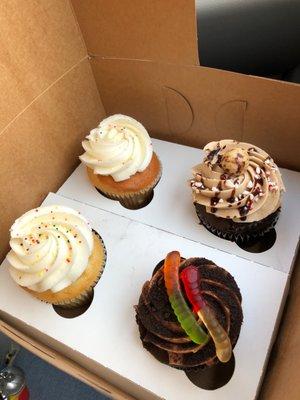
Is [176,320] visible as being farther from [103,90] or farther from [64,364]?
[103,90]

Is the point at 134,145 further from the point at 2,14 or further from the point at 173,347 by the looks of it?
the point at 173,347

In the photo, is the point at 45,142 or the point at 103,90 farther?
the point at 103,90

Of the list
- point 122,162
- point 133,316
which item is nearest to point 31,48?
point 122,162

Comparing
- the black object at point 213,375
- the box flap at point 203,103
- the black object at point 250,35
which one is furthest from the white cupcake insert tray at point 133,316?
the black object at point 250,35

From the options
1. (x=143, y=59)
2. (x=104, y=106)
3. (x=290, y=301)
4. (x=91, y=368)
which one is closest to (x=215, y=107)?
(x=143, y=59)

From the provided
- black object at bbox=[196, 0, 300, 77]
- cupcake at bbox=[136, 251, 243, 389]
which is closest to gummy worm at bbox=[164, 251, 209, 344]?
cupcake at bbox=[136, 251, 243, 389]

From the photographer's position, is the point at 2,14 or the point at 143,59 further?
the point at 143,59

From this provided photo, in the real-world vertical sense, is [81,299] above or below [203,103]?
below
